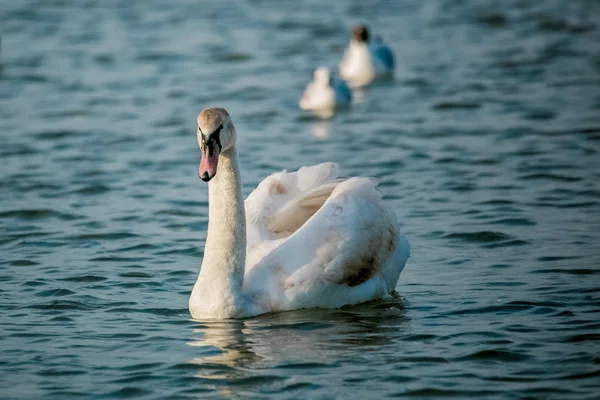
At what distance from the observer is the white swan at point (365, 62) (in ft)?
69.5

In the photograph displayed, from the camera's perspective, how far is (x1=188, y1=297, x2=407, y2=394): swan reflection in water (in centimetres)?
784

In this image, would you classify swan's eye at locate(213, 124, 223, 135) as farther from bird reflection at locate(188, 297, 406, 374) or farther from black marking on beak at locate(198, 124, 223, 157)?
bird reflection at locate(188, 297, 406, 374)

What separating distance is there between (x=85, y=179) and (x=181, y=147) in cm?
219

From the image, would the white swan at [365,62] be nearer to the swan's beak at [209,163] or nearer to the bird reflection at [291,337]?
the bird reflection at [291,337]

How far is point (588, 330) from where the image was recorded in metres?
8.34

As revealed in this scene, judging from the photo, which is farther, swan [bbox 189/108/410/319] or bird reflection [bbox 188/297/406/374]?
swan [bbox 189/108/410/319]

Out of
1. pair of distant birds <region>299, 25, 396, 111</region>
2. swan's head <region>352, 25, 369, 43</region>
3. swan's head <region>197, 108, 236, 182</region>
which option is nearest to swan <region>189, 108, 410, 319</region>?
swan's head <region>197, 108, 236, 182</region>

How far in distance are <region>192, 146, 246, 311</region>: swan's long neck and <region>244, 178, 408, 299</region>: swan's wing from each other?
0.24 m

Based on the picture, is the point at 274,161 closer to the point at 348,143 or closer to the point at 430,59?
the point at 348,143

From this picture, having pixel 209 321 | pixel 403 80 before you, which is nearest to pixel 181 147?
pixel 403 80

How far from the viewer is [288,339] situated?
8398 millimetres

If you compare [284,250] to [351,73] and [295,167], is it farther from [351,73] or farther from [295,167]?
[351,73]

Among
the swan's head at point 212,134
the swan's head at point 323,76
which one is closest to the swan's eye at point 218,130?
the swan's head at point 212,134

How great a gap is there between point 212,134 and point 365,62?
12994 mm
